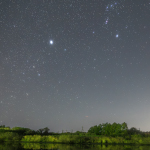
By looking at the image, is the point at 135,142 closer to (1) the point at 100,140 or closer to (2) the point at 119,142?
(2) the point at 119,142

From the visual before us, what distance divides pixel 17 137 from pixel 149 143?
32.3 meters

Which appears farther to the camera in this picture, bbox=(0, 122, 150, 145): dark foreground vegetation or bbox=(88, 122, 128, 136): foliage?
bbox=(88, 122, 128, 136): foliage

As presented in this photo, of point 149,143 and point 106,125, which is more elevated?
point 106,125

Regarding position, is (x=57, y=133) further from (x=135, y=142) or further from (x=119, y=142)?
(x=135, y=142)

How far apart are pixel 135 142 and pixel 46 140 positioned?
72.7 feet

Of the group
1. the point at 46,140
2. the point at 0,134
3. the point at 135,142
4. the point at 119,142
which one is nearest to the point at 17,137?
the point at 0,134

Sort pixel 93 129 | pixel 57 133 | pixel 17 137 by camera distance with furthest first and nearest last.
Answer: pixel 93 129 → pixel 57 133 → pixel 17 137

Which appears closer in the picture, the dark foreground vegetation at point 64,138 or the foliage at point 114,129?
the dark foreground vegetation at point 64,138

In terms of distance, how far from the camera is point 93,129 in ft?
213

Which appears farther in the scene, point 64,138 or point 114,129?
point 114,129

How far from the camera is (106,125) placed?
60.4 meters

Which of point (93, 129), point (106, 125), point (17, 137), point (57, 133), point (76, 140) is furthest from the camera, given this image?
point (93, 129)

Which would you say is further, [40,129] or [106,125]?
[106,125]

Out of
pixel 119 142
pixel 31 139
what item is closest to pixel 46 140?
pixel 31 139
